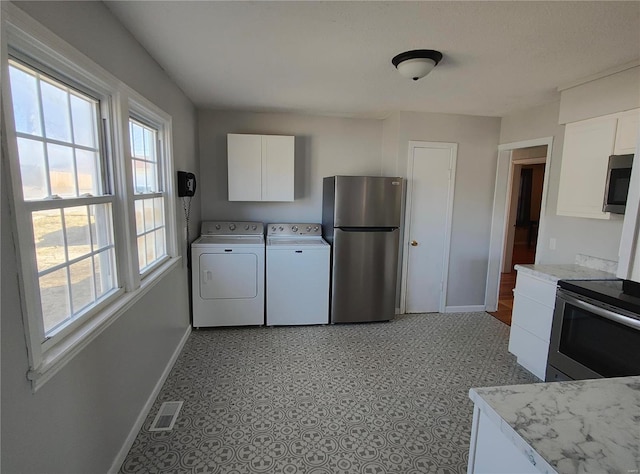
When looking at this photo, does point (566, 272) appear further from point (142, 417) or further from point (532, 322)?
point (142, 417)

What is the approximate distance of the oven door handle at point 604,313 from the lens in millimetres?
1831

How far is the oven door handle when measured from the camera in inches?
72.1

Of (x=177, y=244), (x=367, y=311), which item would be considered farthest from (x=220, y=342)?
(x=367, y=311)

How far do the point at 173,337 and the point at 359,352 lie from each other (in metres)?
1.72

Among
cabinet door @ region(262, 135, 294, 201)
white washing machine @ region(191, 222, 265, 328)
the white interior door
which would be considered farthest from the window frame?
the white interior door

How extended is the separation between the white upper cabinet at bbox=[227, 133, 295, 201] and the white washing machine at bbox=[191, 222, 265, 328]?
64cm

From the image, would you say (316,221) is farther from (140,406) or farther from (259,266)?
(140,406)

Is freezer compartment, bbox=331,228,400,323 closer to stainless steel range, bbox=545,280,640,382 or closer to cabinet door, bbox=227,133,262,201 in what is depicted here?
cabinet door, bbox=227,133,262,201

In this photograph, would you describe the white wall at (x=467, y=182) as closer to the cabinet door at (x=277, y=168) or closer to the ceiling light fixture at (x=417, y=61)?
the cabinet door at (x=277, y=168)

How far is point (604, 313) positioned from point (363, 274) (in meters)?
2.10

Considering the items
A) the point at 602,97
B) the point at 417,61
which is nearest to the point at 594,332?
the point at 602,97

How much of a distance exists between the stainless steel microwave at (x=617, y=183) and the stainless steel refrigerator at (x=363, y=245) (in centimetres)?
176

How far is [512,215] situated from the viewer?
599 cm

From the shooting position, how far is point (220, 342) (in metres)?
3.22
